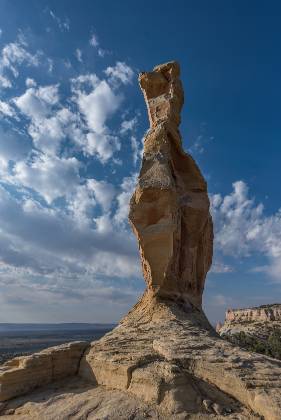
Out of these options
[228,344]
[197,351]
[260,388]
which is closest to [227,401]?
[260,388]

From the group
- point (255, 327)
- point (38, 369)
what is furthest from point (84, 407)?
point (255, 327)

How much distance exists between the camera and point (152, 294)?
1867 cm

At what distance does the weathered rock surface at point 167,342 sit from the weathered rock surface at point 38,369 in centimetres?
56

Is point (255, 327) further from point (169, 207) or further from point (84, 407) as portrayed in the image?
point (84, 407)

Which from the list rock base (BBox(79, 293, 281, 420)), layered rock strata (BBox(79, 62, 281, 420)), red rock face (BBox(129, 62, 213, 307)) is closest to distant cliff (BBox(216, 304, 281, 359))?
red rock face (BBox(129, 62, 213, 307))

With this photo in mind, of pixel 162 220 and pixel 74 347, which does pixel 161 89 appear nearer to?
pixel 162 220

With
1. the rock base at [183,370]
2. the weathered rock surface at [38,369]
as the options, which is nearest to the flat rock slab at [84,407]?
the rock base at [183,370]

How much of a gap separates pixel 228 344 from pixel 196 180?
1090 cm

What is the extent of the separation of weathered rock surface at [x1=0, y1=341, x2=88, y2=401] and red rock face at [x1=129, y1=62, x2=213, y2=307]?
16.9ft

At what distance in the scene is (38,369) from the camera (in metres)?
15.7

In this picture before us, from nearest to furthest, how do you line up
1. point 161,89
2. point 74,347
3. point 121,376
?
point 121,376
point 74,347
point 161,89

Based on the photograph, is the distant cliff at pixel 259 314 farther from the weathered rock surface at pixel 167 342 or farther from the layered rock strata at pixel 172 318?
the weathered rock surface at pixel 167 342

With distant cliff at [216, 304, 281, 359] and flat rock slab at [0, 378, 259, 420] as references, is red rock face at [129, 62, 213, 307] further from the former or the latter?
distant cliff at [216, 304, 281, 359]

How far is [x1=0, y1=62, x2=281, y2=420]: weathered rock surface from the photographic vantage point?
11.6m
